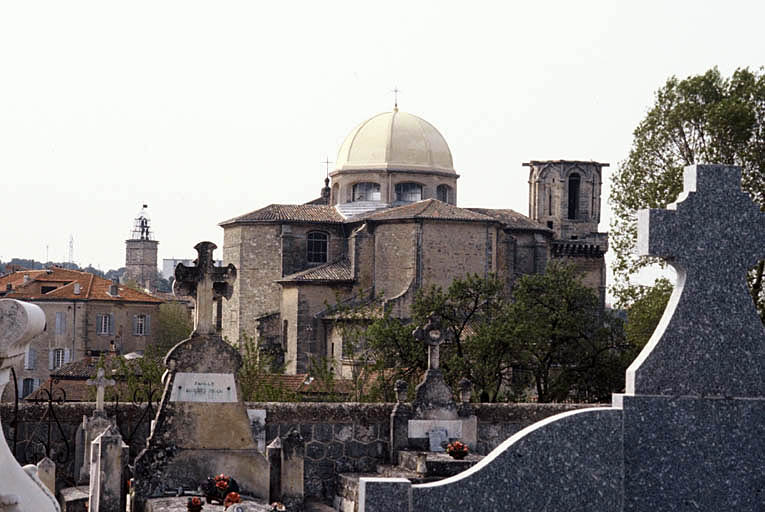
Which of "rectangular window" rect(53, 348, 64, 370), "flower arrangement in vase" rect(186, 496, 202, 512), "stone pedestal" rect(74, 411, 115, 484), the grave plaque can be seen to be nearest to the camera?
"flower arrangement in vase" rect(186, 496, 202, 512)

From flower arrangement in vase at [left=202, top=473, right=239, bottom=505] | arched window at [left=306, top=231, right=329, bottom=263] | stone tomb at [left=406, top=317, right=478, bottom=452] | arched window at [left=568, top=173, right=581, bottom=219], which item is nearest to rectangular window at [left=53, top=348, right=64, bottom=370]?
arched window at [left=306, top=231, right=329, bottom=263]

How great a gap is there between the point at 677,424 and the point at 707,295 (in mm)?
697

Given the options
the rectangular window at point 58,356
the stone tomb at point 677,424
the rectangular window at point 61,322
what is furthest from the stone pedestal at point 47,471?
the rectangular window at point 61,322

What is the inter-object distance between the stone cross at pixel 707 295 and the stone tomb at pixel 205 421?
20.7 ft

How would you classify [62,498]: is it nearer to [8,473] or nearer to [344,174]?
[8,473]

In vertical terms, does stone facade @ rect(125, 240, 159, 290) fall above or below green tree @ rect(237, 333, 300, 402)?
above

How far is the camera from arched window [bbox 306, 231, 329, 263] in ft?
183

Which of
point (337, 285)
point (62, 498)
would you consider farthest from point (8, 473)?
point (337, 285)

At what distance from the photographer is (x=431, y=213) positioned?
50.1 m

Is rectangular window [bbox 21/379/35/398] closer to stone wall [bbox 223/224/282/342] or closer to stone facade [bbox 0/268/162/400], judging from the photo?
stone facade [bbox 0/268/162/400]

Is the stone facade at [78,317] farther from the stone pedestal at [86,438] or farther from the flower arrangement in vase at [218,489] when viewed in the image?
the flower arrangement in vase at [218,489]

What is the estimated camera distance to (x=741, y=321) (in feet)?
21.0

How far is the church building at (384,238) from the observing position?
4997 cm

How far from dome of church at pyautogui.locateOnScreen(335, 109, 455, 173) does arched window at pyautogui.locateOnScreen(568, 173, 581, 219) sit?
8.80 metres
